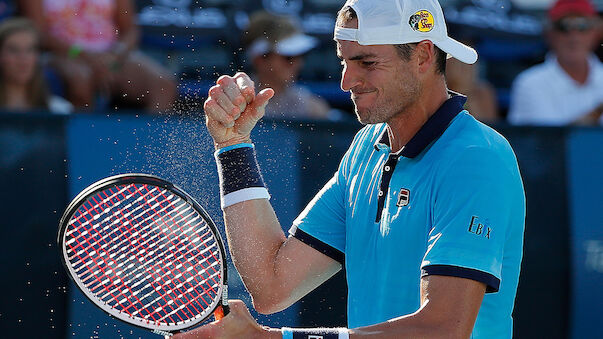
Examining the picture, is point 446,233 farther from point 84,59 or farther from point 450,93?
point 84,59

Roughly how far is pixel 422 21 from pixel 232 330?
1.10m

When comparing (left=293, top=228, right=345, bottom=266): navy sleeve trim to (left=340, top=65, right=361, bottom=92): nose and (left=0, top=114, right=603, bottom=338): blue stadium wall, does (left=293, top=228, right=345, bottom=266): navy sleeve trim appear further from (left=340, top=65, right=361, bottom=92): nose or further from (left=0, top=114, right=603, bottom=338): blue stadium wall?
(left=0, top=114, right=603, bottom=338): blue stadium wall

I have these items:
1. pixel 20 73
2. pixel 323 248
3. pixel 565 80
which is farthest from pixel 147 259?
pixel 565 80

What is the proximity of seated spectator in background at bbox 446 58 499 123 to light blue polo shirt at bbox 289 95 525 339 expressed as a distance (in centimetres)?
334

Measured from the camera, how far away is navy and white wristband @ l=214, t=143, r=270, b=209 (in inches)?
122

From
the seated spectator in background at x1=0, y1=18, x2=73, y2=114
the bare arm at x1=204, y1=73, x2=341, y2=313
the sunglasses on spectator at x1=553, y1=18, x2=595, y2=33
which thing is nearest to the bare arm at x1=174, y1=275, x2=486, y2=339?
the bare arm at x1=204, y1=73, x2=341, y2=313

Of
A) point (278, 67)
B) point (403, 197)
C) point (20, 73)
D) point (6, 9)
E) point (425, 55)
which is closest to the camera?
point (403, 197)

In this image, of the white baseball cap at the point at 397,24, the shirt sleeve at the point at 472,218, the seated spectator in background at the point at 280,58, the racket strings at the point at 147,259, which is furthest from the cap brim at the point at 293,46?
the shirt sleeve at the point at 472,218

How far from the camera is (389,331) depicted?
2670mm

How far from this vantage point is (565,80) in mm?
6766

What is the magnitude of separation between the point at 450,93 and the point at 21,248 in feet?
8.69

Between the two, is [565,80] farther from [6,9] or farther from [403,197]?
[403,197]

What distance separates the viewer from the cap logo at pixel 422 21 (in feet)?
9.77

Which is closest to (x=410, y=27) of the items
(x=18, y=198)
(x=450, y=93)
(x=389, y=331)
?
(x=450, y=93)
